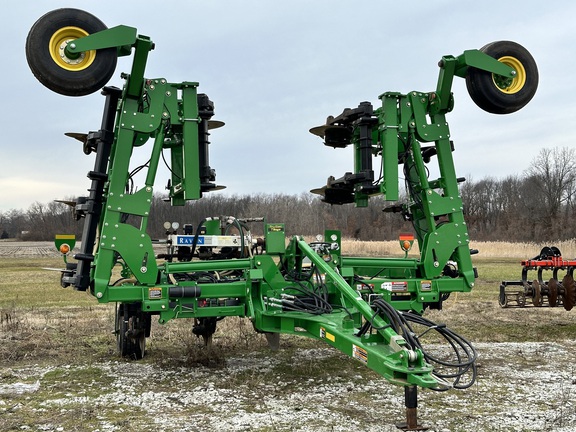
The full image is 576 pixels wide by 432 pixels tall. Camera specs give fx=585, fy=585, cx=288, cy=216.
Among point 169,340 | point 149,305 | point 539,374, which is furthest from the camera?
point 169,340

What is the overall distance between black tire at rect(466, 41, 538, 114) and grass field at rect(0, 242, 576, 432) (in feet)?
9.59

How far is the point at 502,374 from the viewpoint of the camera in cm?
608

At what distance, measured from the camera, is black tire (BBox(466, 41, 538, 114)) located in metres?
6.46

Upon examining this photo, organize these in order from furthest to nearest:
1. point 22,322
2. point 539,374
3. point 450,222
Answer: point 22,322, point 450,222, point 539,374

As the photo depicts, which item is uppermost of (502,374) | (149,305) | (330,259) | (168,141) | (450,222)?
(168,141)

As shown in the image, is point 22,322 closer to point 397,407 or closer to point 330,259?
point 330,259

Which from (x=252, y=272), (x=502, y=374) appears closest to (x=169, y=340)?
(x=252, y=272)

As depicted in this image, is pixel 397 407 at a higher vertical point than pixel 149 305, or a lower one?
lower

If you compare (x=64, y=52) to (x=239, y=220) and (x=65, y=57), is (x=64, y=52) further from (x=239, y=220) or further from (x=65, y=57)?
(x=239, y=220)

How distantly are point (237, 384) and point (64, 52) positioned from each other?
3566 mm

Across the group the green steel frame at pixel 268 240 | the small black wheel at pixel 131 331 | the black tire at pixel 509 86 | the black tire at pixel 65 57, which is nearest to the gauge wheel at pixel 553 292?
the green steel frame at pixel 268 240

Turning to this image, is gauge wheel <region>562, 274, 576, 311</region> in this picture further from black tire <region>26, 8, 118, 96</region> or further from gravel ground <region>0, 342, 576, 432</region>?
black tire <region>26, 8, 118, 96</region>

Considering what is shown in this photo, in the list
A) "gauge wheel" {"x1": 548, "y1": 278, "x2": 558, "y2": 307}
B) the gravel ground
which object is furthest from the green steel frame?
"gauge wheel" {"x1": 548, "y1": 278, "x2": 558, "y2": 307}

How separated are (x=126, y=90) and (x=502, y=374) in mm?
4819
